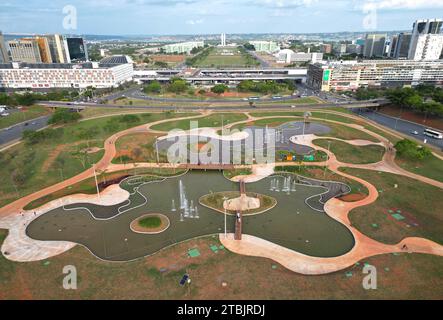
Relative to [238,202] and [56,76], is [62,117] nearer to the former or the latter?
[238,202]

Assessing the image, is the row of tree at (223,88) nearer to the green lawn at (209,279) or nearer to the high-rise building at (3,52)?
the high-rise building at (3,52)

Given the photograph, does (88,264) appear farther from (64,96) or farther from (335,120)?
(64,96)

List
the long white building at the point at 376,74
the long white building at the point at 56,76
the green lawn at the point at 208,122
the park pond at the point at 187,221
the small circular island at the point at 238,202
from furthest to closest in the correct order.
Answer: the long white building at the point at 56,76, the long white building at the point at 376,74, the green lawn at the point at 208,122, the small circular island at the point at 238,202, the park pond at the point at 187,221

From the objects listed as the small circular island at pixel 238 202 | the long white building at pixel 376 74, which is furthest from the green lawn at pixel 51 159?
the long white building at pixel 376 74

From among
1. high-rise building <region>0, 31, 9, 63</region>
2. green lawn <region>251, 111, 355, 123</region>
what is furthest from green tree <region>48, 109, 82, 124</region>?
high-rise building <region>0, 31, 9, 63</region>

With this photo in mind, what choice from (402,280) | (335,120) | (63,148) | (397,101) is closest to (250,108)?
(335,120)

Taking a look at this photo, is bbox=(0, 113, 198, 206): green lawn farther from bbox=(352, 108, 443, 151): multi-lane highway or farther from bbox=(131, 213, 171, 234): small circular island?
bbox=(352, 108, 443, 151): multi-lane highway
